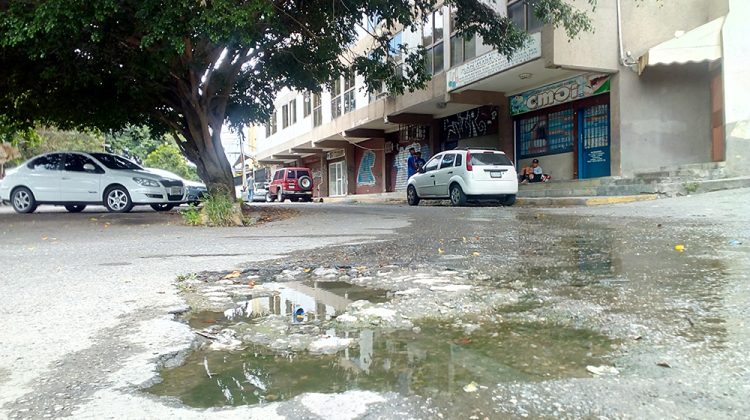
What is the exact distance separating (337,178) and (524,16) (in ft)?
66.0

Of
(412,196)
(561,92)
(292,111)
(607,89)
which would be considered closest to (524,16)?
(561,92)

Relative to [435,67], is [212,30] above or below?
below

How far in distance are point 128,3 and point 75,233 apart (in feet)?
12.2

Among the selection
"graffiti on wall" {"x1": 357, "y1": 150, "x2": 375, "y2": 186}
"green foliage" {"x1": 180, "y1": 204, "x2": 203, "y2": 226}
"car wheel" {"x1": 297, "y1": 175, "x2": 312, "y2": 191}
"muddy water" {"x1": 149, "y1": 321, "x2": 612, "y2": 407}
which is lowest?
"muddy water" {"x1": 149, "y1": 321, "x2": 612, "y2": 407}

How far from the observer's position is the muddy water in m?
2.08

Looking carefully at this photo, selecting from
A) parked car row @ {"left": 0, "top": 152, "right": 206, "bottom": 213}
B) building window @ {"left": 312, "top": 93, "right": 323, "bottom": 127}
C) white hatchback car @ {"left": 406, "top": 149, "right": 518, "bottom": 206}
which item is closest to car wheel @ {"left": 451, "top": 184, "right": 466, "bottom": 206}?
white hatchback car @ {"left": 406, "top": 149, "right": 518, "bottom": 206}

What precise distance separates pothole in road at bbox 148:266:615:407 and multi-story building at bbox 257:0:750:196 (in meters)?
10.8

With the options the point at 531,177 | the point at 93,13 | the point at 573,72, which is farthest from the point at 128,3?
the point at 531,177

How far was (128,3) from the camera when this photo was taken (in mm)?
8414

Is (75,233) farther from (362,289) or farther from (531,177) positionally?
(531,177)

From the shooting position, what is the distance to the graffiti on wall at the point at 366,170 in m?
30.1

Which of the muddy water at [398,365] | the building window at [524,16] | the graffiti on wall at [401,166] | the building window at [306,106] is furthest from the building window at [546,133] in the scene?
the building window at [306,106]

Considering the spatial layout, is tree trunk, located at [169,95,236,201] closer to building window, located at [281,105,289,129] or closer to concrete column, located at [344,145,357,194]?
concrete column, located at [344,145,357,194]

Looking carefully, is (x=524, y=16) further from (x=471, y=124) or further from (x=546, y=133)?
(x=471, y=124)
